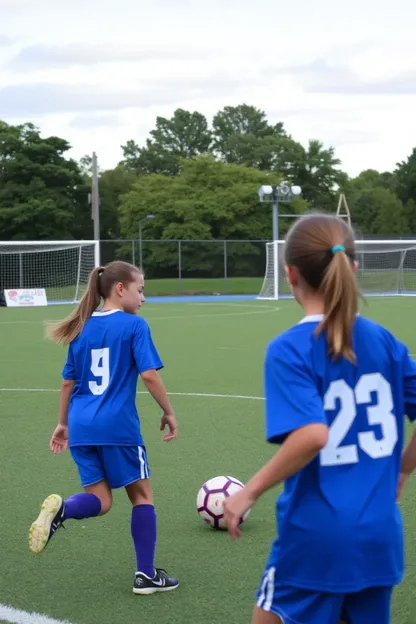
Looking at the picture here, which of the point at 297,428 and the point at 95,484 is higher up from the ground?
the point at 297,428

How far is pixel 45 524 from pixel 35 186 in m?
60.5

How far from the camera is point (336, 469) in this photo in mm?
2352

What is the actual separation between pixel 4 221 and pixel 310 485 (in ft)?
201

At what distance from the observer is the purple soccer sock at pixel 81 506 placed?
4.06 metres

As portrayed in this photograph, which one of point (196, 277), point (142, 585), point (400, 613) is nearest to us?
point (400, 613)

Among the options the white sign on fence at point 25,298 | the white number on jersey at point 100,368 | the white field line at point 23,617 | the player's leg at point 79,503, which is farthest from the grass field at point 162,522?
the white sign on fence at point 25,298

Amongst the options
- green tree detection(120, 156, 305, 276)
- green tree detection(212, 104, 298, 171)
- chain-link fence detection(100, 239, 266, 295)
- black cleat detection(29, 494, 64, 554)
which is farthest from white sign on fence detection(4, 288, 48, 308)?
green tree detection(212, 104, 298, 171)

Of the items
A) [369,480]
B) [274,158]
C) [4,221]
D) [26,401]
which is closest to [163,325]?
[26,401]

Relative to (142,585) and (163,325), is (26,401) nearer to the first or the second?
(142,585)

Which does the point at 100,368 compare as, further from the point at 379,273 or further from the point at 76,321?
the point at 379,273

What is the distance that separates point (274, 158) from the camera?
80812mm

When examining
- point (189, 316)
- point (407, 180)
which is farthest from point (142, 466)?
point (407, 180)

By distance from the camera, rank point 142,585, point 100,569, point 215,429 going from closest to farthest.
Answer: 1. point 142,585
2. point 100,569
3. point 215,429

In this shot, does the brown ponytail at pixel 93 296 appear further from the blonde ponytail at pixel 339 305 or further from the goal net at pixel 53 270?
the goal net at pixel 53 270
